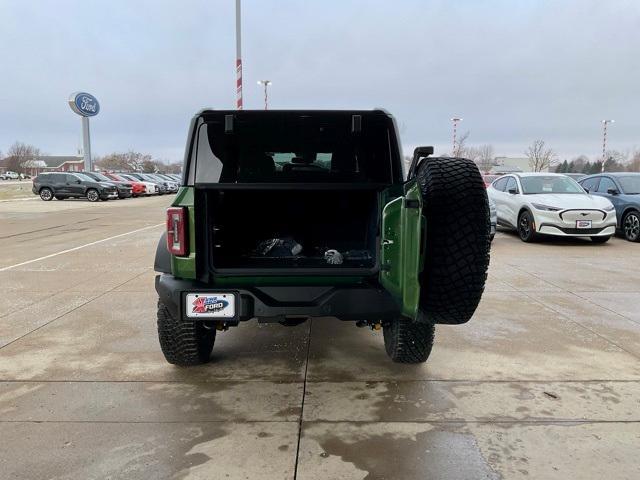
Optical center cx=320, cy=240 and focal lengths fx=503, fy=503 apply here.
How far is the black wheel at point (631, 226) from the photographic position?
10.6 meters

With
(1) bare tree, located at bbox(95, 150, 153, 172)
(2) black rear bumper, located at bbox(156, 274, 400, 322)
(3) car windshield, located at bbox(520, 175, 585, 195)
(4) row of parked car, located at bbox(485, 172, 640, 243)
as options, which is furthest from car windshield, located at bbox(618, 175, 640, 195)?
(1) bare tree, located at bbox(95, 150, 153, 172)

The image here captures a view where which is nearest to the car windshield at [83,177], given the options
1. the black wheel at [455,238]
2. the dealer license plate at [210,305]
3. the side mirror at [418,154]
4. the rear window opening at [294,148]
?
the rear window opening at [294,148]

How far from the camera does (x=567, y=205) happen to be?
9844 millimetres

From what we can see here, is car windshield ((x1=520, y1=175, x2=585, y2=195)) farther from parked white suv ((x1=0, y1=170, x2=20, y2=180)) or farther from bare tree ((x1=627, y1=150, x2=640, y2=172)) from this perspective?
parked white suv ((x1=0, y1=170, x2=20, y2=180))

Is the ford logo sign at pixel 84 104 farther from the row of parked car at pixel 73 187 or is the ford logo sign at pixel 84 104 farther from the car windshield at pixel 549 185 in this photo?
the car windshield at pixel 549 185

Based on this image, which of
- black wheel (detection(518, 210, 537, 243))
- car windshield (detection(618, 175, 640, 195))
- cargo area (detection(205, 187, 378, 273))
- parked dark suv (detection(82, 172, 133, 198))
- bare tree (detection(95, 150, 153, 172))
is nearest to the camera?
cargo area (detection(205, 187, 378, 273))

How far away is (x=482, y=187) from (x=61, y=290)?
18.1 feet

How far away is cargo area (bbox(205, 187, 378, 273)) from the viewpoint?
407cm

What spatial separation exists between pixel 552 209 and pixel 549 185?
1302mm

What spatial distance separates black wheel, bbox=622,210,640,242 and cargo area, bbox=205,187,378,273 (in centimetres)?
875

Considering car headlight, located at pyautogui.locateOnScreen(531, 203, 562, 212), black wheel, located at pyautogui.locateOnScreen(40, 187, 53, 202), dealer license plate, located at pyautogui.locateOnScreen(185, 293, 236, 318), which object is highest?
car headlight, located at pyautogui.locateOnScreen(531, 203, 562, 212)

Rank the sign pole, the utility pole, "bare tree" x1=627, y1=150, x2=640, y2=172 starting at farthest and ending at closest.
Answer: "bare tree" x1=627, y1=150, x2=640, y2=172 → the sign pole → the utility pole

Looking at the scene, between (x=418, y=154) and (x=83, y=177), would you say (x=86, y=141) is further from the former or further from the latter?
(x=418, y=154)

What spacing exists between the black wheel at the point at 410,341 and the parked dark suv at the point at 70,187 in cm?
2605
